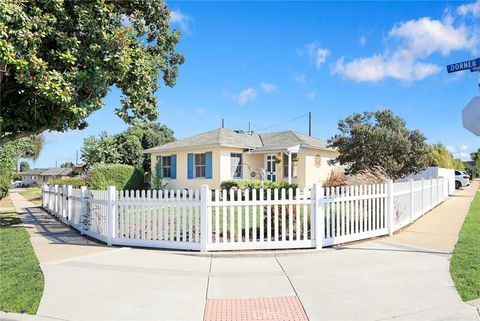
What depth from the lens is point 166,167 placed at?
2523 centimetres

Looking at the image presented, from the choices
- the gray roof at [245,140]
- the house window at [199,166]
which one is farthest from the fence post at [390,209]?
the house window at [199,166]

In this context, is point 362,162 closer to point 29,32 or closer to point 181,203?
point 181,203

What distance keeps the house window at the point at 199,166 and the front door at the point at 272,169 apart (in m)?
4.07

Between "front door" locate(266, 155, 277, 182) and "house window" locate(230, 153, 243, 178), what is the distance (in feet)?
5.84

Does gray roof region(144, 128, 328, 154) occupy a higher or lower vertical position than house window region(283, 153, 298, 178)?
higher

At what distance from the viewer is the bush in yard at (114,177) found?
2138 cm

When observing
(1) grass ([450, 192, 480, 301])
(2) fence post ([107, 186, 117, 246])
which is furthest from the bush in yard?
(1) grass ([450, 192, 480, 301])

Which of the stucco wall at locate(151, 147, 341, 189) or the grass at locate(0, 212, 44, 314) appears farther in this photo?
the stucco wall at locate(151, 147, 341, 189)

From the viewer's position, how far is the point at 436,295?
4.80 meters

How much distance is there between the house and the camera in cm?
2161

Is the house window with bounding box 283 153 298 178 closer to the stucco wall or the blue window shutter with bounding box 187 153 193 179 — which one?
the stucco wall

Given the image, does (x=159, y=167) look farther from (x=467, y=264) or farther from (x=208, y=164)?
(x=467, y=264)

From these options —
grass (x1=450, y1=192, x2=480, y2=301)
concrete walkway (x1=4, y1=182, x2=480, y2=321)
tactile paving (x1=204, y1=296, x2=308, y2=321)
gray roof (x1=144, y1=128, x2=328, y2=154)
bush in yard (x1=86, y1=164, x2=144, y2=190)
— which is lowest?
tactile paving (x1=204, y1=296, x2=308, y2=321)

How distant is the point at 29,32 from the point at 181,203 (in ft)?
17.6
